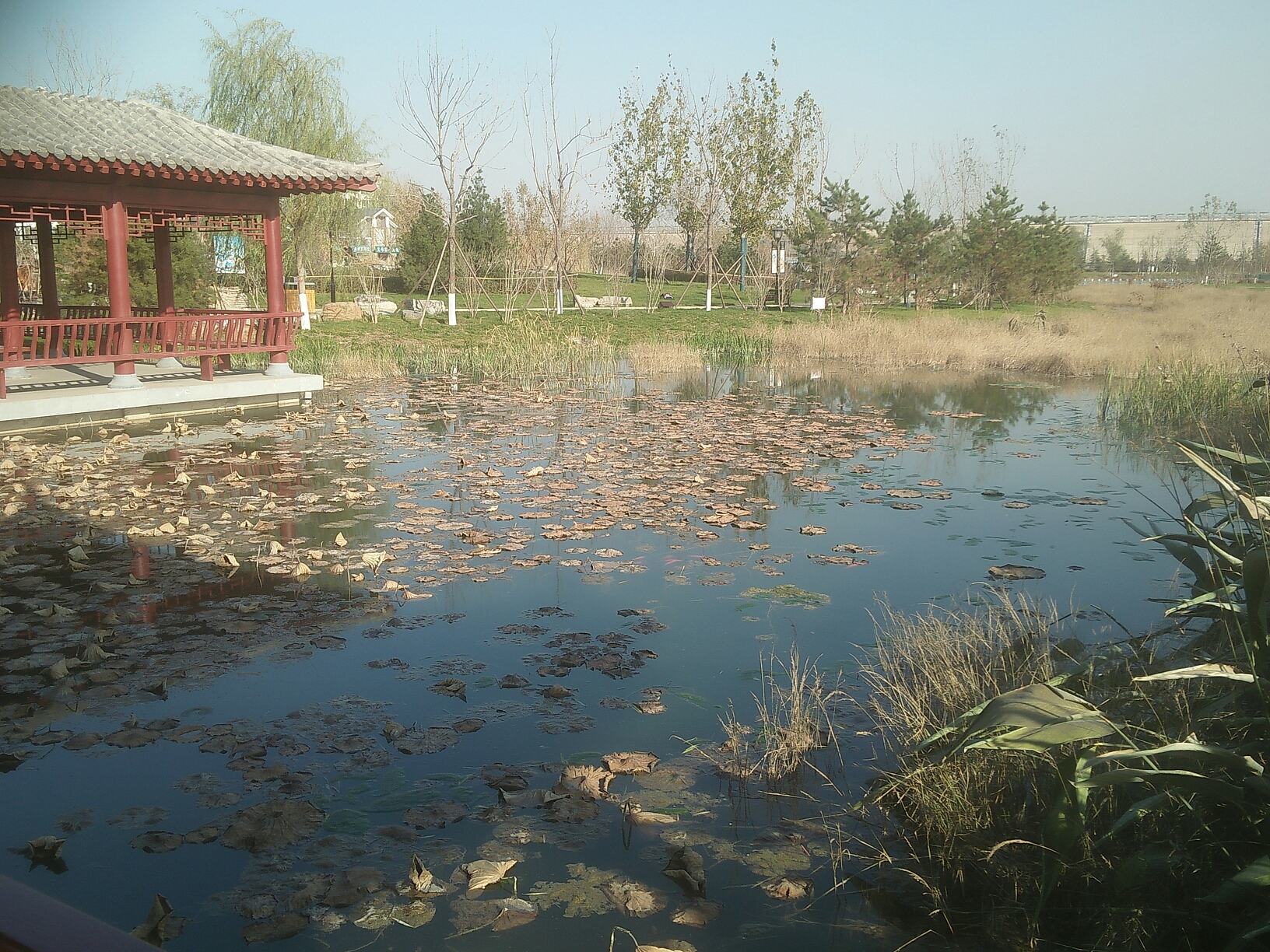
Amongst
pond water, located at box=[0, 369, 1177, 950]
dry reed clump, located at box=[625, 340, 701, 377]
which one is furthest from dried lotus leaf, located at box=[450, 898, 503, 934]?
dry reed clump, located at box=[625, 340, 701, 377]

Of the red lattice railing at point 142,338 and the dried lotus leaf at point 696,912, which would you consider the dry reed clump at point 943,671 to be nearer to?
the dried lotus leaf at point 696,912

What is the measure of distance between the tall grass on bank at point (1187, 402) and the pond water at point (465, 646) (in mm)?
2050

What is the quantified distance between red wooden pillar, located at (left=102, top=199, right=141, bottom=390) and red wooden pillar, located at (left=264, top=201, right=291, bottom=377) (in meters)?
2.10

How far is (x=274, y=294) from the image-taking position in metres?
15.4

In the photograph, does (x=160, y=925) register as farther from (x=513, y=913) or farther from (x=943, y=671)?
(x=943, y=671)

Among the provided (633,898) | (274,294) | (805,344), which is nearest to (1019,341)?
(805,344)

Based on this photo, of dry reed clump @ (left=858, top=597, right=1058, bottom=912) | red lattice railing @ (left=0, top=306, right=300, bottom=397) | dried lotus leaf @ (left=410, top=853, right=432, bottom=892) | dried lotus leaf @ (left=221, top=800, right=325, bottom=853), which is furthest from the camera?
red lattice railing @ (left=0, top=306, right=300, bottom=397)

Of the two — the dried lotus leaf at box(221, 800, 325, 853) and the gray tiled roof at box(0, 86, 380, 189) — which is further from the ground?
the gray tiled roof at box(0, 86, 380, 189)

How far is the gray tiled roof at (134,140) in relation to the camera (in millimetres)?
12180

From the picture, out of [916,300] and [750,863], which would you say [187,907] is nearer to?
[750,863]

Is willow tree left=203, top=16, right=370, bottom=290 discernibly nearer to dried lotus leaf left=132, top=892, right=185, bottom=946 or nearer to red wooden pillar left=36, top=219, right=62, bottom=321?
red wooden pillar left=36, top=219, right=62, bottom=321

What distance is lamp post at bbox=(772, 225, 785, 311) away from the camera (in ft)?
118

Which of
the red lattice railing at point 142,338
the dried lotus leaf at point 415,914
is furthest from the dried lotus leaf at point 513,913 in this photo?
the red lattice railing at point 142,338

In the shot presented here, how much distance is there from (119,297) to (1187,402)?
13896 millimetres
